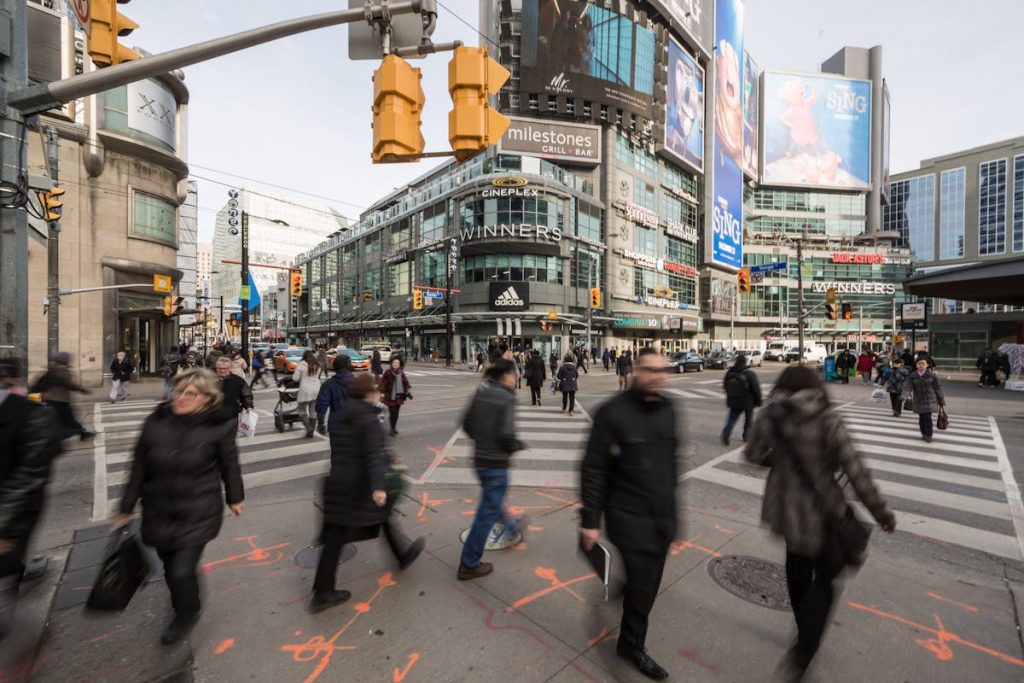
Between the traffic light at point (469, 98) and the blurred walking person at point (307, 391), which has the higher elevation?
the traffic light at point (469, 98)

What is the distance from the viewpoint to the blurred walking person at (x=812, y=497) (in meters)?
2.49

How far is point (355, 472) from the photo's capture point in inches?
130

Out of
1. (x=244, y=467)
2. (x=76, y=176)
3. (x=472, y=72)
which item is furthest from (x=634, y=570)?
(x=76, y=176)

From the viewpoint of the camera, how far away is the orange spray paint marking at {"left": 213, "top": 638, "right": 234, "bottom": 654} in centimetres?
284

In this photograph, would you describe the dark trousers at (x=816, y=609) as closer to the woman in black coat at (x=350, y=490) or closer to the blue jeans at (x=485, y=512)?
the blue jeans at (x=485, y=512)

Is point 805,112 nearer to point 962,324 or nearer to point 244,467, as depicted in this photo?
point 962,324

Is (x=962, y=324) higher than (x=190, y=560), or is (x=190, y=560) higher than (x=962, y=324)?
(x=962, y=324)

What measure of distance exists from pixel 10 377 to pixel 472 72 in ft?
15.8

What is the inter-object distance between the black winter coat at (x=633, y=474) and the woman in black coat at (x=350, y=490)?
5.17ft

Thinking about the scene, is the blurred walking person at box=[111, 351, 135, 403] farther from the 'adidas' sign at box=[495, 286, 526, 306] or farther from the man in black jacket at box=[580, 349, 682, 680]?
the 'adidas' sign at box=[495, 286, 526, 306]

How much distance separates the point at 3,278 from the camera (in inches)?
175

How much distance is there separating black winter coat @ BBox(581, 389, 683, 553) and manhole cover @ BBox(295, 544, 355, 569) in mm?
2462

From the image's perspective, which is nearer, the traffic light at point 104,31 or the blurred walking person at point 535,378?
the traffic light at point 104,31

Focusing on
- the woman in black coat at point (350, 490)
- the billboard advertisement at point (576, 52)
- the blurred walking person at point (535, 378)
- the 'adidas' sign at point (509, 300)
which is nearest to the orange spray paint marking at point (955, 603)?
the woman in black coat at point (350, 490)
